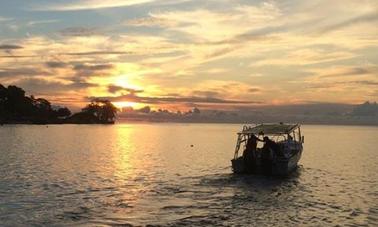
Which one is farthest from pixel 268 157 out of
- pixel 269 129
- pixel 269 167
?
pixel 269 129

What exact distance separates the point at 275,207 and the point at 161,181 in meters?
15.2

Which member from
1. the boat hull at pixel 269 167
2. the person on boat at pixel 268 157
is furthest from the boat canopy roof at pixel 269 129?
the boat hull at pixel 269 167

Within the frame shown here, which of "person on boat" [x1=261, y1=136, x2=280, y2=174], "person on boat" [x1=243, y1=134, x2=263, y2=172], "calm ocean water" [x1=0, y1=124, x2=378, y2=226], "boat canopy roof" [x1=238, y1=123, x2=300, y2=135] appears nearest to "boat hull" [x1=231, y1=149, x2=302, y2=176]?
"person on boat" [x1=261, y1=136, x2=280, y2=174]

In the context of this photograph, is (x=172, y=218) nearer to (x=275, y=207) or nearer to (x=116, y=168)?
(x=275, y=207)

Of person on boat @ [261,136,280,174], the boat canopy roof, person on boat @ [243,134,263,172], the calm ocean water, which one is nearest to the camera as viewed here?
the calm ocean water

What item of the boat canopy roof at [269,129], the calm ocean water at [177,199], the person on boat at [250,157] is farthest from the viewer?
the boat canopy roof at [269,129]

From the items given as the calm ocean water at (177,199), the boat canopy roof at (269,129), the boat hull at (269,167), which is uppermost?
the boat canopy roof at (269,129)

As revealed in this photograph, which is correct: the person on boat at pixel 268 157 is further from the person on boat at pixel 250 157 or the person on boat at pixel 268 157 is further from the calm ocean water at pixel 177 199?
the calm ocean water at pixel 177 199

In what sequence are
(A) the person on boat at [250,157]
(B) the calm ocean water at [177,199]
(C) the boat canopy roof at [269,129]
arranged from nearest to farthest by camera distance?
(B) the calm ocean water at [177,199]
(A) the person on boat at [250,157]
(C) the boat canopy roof at [269,129]

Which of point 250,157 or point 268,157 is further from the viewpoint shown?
point 250,157

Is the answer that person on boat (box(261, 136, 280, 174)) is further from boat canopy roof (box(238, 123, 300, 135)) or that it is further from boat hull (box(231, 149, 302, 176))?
boat canopy roof (box(238, 123, 300, 135))

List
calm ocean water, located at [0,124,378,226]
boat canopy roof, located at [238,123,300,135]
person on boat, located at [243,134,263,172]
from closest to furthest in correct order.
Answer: calm ocean water, located at [0,124,378,226], person on boat, located at [243,134,263,172], boat canopy roof, located at [238,123,300,135]

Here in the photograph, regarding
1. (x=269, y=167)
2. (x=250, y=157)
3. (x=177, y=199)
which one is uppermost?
(x=250, y=157)

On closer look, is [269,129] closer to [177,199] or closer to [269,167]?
[269,167]
